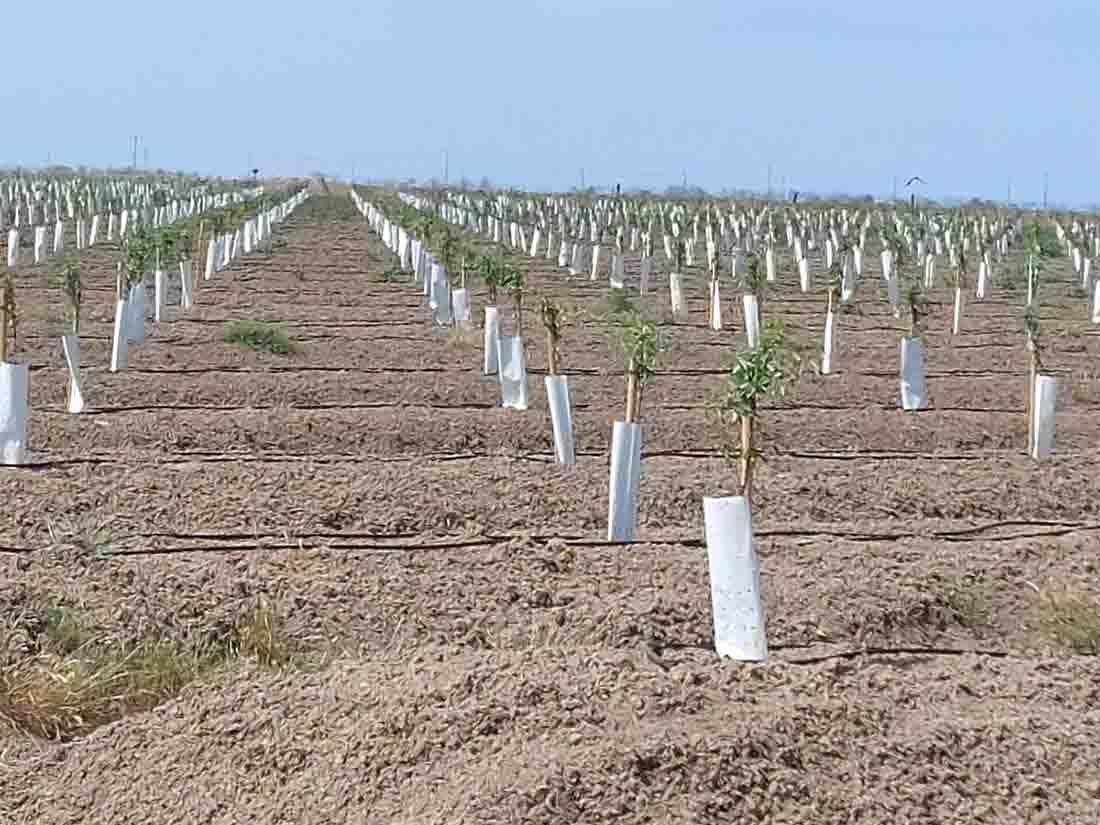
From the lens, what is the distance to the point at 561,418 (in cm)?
1087

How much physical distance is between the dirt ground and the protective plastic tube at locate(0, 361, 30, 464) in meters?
0.22

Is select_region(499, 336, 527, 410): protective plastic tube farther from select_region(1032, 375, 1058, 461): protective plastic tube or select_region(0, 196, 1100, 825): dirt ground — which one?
select_region(1032, 375, 1058, 461): protective plastic tube

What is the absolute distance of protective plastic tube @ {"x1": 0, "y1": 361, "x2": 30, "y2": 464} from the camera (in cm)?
1046

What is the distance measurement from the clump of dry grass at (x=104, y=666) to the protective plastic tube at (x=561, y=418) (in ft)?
13.1

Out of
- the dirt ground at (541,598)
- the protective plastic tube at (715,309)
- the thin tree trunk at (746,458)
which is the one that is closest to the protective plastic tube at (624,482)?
the dirt ground at (541,598)

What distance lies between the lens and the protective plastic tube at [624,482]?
8578 mm

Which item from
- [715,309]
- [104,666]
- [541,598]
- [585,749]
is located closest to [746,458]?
[541,598]

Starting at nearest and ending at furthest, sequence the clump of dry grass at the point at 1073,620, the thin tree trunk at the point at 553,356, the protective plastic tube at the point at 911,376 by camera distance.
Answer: the clump of dry grass at the point at 1073,620
the thin tree trunk at the point at 553,356
the protective plastic tube at the point at 911,376

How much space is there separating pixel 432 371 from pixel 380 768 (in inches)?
444

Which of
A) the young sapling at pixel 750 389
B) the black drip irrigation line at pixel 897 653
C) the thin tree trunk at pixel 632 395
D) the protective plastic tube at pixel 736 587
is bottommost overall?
the black drip irrigation line at pixel 897 653

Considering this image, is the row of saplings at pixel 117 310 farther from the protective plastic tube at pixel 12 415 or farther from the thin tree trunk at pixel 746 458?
the thin tree trunk at pixel 746 458

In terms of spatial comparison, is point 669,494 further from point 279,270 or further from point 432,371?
point 279,270

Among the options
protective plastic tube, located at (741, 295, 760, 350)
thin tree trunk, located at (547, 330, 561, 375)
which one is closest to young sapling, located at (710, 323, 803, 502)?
thin tree trunk, located at (547, 330, 561, 375)

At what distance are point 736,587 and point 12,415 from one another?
5750 millimetres
